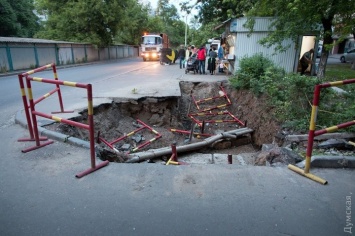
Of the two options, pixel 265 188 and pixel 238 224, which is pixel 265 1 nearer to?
pixel 265 188

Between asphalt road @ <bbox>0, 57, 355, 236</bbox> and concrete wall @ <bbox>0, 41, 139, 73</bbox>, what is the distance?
1682 centimetres

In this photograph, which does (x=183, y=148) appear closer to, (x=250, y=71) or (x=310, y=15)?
(x=250, y=71)

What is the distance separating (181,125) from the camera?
9.84m

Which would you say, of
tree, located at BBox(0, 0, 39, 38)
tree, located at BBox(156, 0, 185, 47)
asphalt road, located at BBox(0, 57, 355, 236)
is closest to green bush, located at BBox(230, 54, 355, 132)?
asphalt road, located at BBox(0, 57, 355, 236)

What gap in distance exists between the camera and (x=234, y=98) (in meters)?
10.7

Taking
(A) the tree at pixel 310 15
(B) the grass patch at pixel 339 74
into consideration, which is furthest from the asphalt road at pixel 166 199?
(B) the grass patch at pixel 339 74

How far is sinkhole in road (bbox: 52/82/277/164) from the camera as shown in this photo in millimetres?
6949

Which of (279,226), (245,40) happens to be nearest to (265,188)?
Answer: (279,226)

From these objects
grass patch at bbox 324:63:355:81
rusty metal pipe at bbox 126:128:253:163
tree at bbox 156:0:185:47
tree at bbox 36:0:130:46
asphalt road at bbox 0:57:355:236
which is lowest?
rusty metal pipe at bbox 126:128:253:163

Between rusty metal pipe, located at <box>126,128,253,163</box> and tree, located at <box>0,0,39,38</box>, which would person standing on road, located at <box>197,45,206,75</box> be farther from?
tree, located at <box>0,0,39,38</box>

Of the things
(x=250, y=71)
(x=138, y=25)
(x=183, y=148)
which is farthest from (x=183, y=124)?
(x=138, y=25)

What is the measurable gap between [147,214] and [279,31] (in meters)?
10.4

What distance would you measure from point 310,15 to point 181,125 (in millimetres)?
6325

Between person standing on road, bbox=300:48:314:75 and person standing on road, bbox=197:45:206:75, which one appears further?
person standing on road, bbox=197:45:206:75
